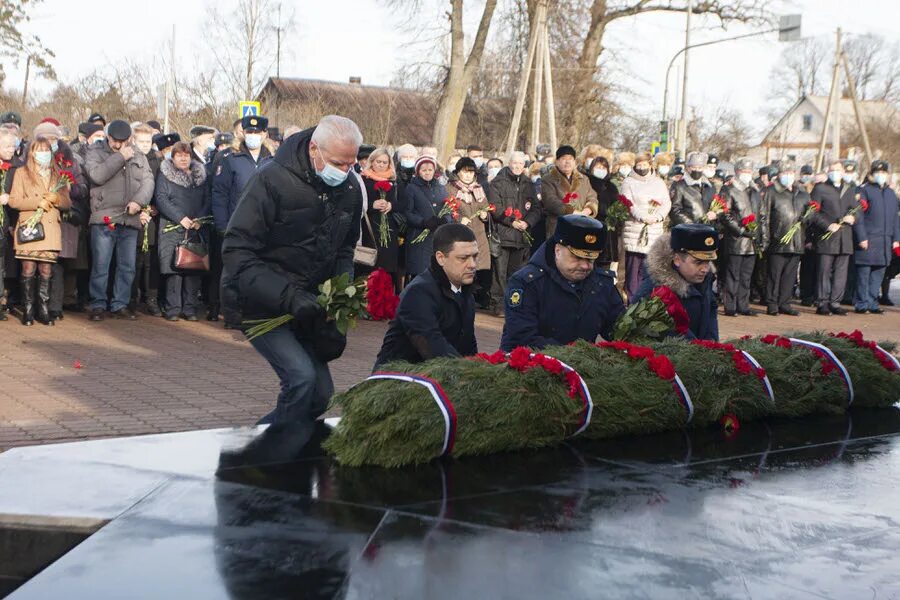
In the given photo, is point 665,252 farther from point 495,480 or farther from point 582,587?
point 582,587

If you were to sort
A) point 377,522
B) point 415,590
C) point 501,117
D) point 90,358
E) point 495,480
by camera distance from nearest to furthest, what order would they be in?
point 415,590, point 377,522, point 495,480, point 90,358, point 501,117

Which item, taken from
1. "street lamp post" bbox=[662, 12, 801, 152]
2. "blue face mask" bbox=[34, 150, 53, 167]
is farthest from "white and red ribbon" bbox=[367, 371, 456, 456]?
"street lamp post" bbox=[662, 12, 801, 152]

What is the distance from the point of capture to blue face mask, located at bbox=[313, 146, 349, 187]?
5.61 m

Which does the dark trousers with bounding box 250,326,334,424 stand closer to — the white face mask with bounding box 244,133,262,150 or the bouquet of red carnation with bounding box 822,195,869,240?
the white face mask with bounding box 244,133,262,150

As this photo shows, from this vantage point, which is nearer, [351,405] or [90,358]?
[351,405]

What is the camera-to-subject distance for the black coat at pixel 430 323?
5.99 meters

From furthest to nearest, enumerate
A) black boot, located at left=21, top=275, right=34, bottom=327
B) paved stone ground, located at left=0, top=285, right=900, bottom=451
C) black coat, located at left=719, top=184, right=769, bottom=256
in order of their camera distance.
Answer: black coat, located at left=719, top=184, right=769, bottom=256, black boot, located at left=21, top=275, right=34, bottom=327, paved stone ground, located at left=0, top=285, right=900, bottom=451

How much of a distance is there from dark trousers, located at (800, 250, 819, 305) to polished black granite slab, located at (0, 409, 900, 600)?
14.8 m

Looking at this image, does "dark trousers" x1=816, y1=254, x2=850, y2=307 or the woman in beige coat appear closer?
the woman in beige coat

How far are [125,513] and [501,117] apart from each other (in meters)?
40.1

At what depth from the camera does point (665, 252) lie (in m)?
6.62

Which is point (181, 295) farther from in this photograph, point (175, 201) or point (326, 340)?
point (326, 340)

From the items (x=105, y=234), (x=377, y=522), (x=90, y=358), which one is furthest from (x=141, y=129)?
(x=377, y=522)

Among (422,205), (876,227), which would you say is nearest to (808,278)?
(876,227)
